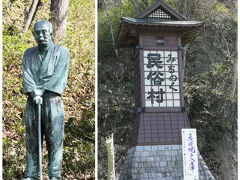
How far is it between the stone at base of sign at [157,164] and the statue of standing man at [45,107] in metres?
4.78

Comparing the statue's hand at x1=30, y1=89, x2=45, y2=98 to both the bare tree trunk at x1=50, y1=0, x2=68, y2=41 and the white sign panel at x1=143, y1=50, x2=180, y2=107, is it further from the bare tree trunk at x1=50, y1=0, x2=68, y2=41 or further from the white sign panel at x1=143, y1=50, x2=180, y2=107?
the bare tree trunk at x1=50, y1=0, x2=68, y2=41

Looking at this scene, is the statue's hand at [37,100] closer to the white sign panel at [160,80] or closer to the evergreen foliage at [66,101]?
the evergreen foliage at [66,101]

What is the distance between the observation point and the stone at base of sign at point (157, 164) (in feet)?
27.5

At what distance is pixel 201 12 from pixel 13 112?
10.6 m

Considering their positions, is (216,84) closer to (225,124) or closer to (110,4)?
(225,124)

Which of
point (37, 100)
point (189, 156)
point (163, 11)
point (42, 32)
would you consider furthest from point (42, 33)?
point (163, 11)

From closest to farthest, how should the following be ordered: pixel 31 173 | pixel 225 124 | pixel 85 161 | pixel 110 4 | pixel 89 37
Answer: pixel 31 173
pixel 85 161
pixel 89 37
pixel 225 124
pixel 110 4

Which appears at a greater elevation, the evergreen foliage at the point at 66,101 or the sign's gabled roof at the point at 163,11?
the sign's gabled roof at the point at 163,11

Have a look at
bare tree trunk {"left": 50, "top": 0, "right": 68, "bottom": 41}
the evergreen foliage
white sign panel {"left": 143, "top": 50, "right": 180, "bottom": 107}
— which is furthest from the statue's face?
bare tree trunk {"left": 50, "top": 0, "right": 68, "bottom": 41}

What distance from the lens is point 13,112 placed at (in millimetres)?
7766

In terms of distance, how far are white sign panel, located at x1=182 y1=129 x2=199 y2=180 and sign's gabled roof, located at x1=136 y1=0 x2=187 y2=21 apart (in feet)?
11.4

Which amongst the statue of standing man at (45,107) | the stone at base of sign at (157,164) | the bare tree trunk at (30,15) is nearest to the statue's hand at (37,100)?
the statue of standing man at (45,107)

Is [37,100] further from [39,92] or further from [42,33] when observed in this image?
[42,33]

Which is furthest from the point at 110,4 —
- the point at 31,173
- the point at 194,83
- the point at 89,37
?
the point at 31,173
